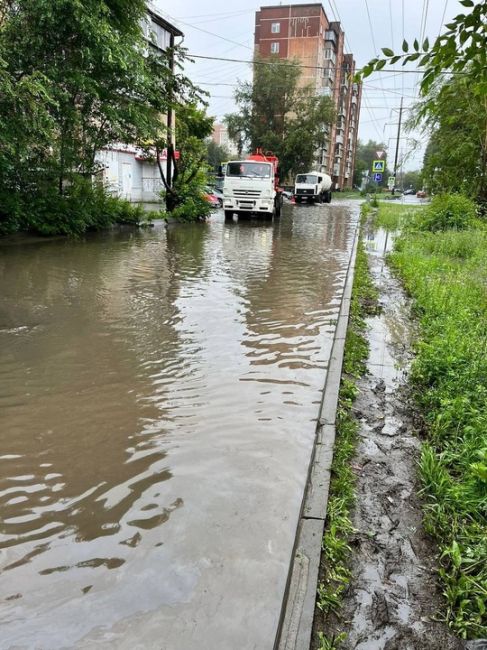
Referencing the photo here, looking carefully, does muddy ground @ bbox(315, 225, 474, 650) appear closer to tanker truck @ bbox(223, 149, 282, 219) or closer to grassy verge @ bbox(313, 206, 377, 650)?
grassy verge @ bbox(313, 206, 377, 650)

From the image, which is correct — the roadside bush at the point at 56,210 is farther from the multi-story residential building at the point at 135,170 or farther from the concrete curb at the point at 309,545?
the multi-story residential building at the point at 135,170

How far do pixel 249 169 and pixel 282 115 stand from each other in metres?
32.8

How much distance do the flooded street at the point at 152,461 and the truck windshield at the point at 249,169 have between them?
15167mm

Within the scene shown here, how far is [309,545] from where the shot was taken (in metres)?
2.87

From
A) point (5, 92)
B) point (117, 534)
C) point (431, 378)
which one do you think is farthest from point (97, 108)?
point (117, 534)

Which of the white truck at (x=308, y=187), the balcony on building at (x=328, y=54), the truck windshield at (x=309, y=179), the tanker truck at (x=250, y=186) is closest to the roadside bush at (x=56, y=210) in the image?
the tanker truck at (x=250, y=186)

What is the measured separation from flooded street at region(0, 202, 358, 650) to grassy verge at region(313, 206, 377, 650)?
22 centimetres

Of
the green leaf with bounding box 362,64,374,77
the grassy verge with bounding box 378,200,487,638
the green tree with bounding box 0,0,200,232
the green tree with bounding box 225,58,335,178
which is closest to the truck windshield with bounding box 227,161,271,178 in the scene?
the green tree with bounding box 0,0,200,232

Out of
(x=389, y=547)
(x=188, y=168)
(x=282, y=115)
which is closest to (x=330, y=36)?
(x=282, y=115)

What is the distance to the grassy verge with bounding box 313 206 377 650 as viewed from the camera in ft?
→ 8.47

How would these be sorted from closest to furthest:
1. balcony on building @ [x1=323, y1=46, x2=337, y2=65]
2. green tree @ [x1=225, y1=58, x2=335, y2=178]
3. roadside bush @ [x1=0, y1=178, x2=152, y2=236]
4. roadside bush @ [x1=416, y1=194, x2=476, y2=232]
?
roadside bush @ [x1=0, y1=178, x2=152, y2=236] < roadside bush @ [x1=416, y1=194, x2=476, y2=232] < green tree @ [x1=225, y1=58, x2=335, y2=178] < balcony on building @ [x1=323, y1=46, x2=337, y2=65]

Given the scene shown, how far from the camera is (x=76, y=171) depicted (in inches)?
624

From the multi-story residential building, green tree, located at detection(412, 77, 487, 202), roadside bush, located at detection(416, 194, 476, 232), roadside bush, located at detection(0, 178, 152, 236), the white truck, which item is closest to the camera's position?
roadside bush, located at detection(0, 178, 152, 236)

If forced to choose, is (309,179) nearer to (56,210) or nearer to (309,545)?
(56,210)
